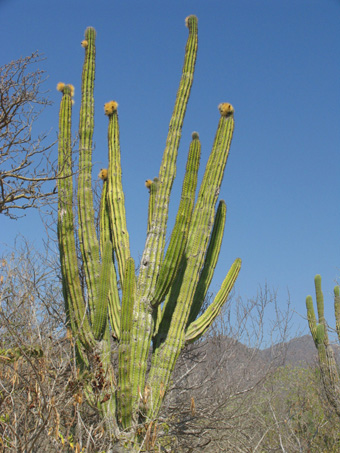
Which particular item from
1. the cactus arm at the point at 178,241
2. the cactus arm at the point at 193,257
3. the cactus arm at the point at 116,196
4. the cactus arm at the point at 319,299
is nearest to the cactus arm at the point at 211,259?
the cactus arm at the point at 193,257

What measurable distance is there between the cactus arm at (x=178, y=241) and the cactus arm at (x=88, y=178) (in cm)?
81

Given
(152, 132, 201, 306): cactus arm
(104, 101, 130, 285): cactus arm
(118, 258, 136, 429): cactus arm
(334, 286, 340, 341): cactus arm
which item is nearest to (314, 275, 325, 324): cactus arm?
(334, 286, 340, 341): cactus arm

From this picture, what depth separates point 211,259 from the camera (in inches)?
264

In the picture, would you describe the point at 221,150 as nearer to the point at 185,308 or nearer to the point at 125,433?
the point at 185,308

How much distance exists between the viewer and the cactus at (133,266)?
18.3 feet

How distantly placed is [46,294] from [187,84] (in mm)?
4707

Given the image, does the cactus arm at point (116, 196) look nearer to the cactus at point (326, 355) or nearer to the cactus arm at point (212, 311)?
the cactus arm at point (212, 311)

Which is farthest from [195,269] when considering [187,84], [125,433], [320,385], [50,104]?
[320,385]

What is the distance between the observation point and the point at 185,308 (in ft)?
19.9

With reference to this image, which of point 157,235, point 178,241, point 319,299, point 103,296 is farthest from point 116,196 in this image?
point 319,299

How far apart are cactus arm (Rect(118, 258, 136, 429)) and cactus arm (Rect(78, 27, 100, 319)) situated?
57 centimetres

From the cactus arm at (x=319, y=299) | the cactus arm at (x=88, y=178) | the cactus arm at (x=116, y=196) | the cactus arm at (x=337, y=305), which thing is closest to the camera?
the cactus arm at (x=88, y=178)

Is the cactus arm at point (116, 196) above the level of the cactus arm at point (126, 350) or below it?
above

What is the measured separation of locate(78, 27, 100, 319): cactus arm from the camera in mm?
6079
